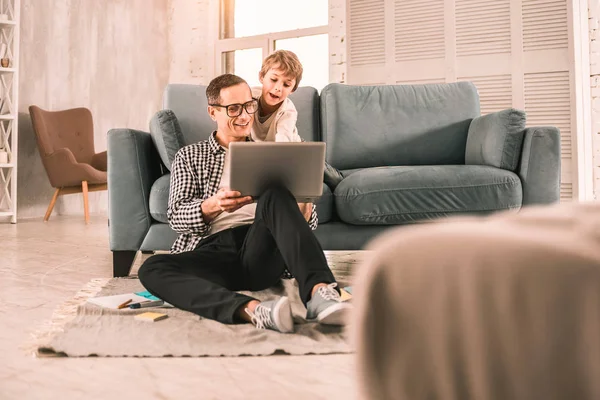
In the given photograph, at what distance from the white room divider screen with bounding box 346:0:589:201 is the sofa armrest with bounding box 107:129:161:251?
322 cm

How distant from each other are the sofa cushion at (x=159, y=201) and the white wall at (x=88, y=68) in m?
3.32

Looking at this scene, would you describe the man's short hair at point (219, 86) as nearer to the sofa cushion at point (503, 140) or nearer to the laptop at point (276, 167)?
the laptop at point (276, 167)

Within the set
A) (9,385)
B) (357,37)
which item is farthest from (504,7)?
(9,385)

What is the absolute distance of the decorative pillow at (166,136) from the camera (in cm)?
222

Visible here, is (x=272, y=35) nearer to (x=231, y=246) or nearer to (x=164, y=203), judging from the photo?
(x=164, y=203)

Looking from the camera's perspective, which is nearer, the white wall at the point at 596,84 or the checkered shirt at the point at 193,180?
the checkered shirt at the point at 193,180

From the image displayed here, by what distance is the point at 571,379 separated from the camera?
0.26 metres

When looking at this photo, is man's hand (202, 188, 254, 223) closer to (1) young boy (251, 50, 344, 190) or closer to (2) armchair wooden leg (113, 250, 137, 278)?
(1) young boy (251, 50, 344, 190)

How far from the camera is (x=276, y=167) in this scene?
1.48 m

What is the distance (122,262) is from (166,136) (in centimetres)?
54

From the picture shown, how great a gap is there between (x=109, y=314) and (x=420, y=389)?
4.25 feet

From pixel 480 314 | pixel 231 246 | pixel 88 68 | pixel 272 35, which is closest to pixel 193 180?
pixel 231 246

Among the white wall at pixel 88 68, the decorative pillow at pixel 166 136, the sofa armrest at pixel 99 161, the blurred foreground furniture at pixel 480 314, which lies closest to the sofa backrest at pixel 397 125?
the decorative pillow at pixel 166 136

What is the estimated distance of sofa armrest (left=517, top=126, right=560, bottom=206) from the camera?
2.23 metres
